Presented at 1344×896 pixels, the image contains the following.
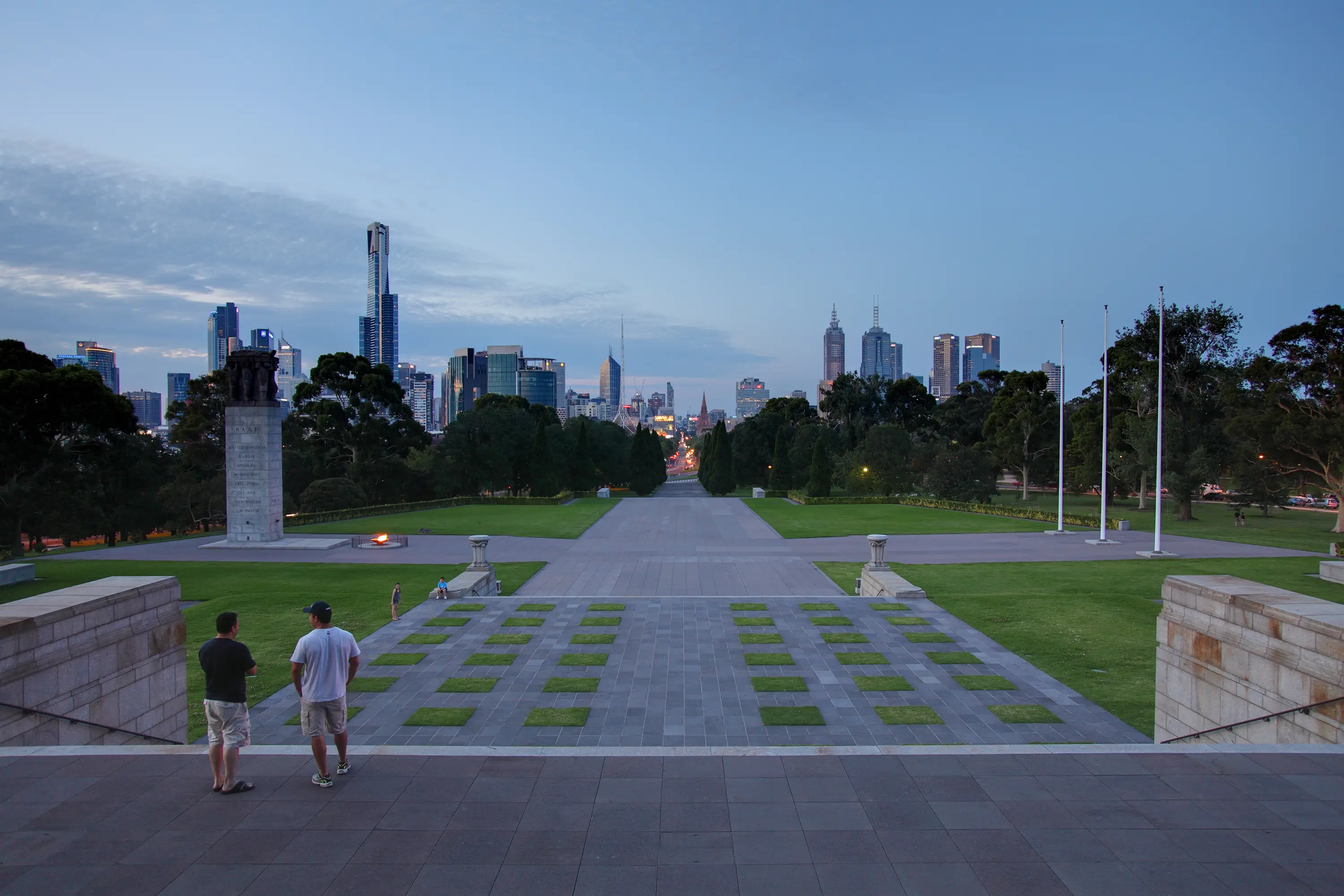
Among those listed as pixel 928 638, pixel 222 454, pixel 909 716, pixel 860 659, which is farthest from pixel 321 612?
pixel 222 454

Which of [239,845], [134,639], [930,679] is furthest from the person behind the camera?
[930,679]

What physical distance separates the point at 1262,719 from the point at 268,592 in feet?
61.6

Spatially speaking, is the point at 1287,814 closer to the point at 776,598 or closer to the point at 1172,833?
the point at 1172,833

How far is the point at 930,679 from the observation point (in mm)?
10609

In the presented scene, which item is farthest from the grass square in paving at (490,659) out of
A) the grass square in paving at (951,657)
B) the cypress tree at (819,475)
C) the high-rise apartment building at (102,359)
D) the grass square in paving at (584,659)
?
the high-rise apartment building at (102,359)

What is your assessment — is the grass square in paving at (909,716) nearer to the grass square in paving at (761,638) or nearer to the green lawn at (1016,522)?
the grass square in paving at (761,638)

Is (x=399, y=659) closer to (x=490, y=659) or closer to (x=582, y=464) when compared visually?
(x=490, y=659)

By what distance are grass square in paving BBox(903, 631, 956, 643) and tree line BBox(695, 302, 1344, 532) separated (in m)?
23.3

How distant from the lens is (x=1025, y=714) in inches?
362

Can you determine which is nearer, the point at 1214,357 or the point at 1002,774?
the point at 1002,774

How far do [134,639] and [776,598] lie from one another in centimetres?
1215

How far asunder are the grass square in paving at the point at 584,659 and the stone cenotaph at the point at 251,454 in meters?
17.7

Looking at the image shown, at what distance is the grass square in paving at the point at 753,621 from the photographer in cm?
1404

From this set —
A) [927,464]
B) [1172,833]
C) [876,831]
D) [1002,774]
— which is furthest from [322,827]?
[927,464]
